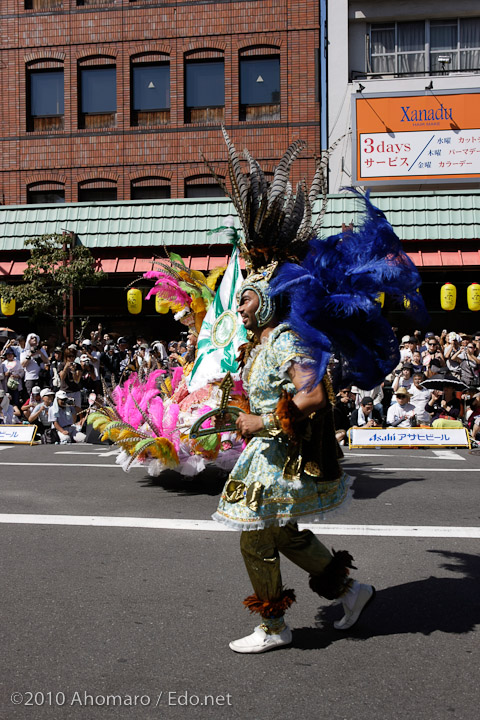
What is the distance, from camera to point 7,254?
2041 centimetres

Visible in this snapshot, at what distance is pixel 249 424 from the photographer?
351 cm

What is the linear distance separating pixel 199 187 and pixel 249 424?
20795 millimetres

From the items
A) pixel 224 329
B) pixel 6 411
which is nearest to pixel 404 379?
pixel 224 329

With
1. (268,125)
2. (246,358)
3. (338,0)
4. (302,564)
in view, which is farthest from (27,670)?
(338,0)

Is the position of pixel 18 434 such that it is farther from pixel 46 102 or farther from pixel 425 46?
pixel 425 46

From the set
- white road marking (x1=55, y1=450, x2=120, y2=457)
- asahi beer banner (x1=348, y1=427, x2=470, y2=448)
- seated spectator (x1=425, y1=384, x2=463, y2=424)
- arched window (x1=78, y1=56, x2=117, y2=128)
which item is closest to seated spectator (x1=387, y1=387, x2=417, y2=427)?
seated spectator (x1=425, y1=384, x2=463, y2=424)

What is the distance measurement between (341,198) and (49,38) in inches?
467

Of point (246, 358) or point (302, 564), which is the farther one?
point (246, 358)

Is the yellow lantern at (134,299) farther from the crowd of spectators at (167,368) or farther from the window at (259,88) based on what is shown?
the window at (259,88)

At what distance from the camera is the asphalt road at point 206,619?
3.18 m

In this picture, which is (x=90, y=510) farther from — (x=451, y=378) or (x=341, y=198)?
(x=341, y=198)

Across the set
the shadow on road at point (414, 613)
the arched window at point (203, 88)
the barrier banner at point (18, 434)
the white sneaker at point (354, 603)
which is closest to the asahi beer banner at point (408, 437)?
the barrier banner at point (18, 434)

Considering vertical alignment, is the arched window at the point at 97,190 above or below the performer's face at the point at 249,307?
above

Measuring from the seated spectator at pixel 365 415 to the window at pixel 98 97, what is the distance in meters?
15.6
